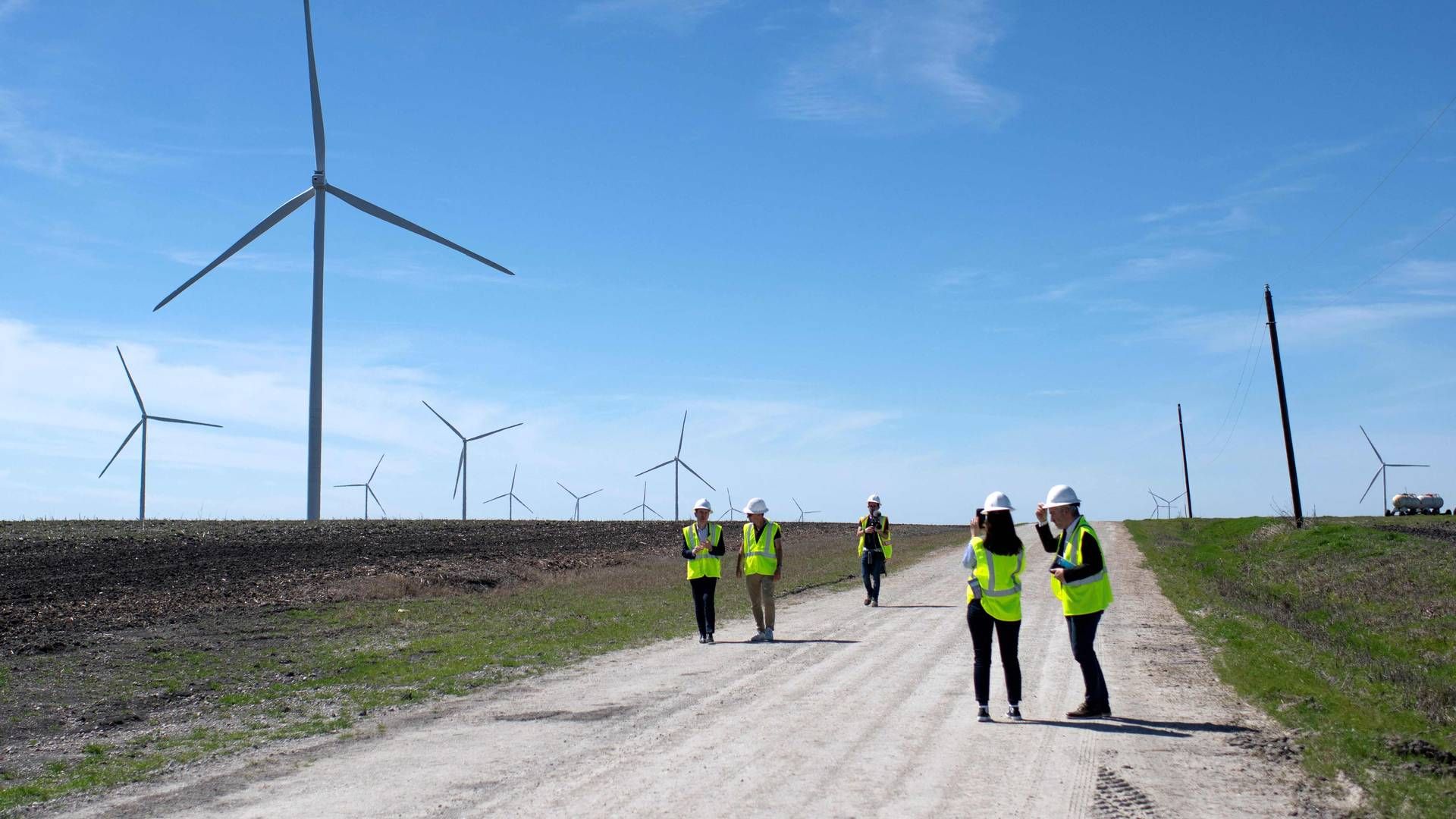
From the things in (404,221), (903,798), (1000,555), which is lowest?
(903,798)

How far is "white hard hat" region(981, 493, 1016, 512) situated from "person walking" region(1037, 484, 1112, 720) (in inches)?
18.6

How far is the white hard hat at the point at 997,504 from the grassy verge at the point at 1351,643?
3060mm

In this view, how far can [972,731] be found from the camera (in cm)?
1005

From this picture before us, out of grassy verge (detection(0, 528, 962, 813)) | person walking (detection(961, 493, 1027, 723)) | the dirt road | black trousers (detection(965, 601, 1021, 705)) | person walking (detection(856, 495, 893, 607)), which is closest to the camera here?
the dirt road

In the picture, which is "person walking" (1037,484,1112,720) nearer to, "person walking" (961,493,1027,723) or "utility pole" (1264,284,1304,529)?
"person walking" (961,493,1027,723)

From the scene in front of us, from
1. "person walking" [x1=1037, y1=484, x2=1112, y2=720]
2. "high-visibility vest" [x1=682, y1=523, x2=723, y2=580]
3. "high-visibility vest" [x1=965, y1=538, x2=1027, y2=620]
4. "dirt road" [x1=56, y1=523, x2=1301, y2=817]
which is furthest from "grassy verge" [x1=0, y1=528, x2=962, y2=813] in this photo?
"person walking" [x1=1037, y1=484, x2=1112, y2=720]

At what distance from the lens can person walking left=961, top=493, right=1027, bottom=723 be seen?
35.0 feet

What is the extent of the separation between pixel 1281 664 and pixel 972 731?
6.09 meters

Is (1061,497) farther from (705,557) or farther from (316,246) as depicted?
(316,246)

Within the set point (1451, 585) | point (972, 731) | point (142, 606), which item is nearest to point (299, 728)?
point (972, 731)

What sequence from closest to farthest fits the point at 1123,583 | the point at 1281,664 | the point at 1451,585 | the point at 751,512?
the point at 1281,664 < the point at 751,512 < the point at 1451,585 < the point at 1123,583

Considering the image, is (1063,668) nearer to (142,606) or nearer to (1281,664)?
(1281,664)

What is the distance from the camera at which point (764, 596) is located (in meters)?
17.7

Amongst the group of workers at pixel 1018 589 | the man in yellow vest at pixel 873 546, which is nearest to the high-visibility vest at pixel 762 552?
the man in yellow vest at pixel 873 546
